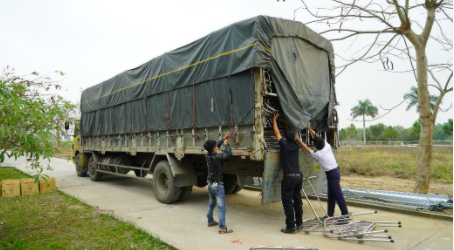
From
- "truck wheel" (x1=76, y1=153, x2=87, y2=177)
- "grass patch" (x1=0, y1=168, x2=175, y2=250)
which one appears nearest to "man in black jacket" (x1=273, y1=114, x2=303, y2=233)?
"grass patch" (x1=0, y1=168, x2=175, y2=250)

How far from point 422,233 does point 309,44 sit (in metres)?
4.01

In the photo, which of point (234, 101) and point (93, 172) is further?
point (93, 172)

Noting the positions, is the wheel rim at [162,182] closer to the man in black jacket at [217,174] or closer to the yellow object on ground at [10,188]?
the man in black jacket at [217,174]

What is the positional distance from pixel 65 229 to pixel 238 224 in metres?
3.11

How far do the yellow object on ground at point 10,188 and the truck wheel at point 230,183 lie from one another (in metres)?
5.97

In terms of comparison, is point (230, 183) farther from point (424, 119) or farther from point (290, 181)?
point (424, 119)

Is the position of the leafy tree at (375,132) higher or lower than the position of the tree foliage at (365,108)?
lower

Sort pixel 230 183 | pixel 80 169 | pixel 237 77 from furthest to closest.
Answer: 1. pixel 80 169
2. pixel 230 183
3. pixel 237 77

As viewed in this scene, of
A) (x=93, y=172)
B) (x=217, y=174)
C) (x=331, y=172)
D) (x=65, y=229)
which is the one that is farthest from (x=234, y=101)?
(x=93, y=172)

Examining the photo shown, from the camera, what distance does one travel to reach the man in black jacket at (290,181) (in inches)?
198

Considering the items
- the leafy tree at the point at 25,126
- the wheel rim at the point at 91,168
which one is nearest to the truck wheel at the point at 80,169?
the wheel rim at the point at 91,168

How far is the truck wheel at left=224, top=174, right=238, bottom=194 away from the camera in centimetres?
815

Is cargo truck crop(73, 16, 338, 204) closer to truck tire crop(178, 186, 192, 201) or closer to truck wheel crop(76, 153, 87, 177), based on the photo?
truck tire crop(178, 186, 192, 201)

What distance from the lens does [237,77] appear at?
553 centimetres
